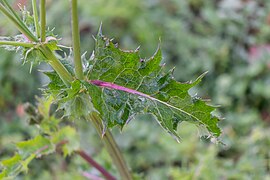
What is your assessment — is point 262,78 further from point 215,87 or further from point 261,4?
point 261,4

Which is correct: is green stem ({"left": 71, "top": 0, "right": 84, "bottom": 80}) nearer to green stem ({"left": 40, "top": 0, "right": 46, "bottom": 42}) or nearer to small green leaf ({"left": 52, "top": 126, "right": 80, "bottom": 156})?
green stem ({"left": 40, "top": 0, "right": 46, "bottom": 42})

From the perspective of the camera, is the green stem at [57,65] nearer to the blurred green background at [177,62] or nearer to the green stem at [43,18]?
A: the green stem at [43,18]

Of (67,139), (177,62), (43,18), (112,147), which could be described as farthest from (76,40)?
(177,62)


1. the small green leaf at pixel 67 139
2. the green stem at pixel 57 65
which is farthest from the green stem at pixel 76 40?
the small green leaf at pixel 67 139

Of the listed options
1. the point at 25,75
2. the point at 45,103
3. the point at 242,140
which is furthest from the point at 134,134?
the point at 45,103

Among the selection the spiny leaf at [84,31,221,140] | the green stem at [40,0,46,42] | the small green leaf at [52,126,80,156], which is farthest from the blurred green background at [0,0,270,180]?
the green stem at [40,0,46,42]

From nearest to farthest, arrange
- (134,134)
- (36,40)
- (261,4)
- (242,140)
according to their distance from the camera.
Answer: (36,40) < (242,140) < (134,134) < (261,4)
